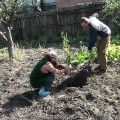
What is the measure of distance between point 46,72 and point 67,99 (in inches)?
26.8

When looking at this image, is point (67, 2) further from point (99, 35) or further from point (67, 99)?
point (67, 99)

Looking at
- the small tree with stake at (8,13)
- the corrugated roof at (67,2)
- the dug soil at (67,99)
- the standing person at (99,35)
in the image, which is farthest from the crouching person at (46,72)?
the corrugated roof at (67,2)

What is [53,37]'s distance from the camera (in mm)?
16297

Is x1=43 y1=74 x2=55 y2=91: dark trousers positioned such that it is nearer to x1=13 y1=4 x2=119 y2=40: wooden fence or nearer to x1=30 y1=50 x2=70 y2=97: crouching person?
x1=30 y1=50 x2=70 y2=97: crouching person

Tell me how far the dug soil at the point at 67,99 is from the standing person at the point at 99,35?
10.8 inches

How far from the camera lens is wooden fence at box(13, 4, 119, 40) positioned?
17.1 m

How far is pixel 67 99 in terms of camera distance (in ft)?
24.7

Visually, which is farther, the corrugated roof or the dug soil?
the corrugated roof

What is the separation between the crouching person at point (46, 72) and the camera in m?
→ 7.64

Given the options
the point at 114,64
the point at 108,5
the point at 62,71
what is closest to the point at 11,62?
the point at 114,64

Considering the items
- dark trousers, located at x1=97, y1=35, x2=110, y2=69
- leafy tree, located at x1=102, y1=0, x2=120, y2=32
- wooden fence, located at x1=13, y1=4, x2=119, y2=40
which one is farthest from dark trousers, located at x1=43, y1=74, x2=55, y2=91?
wooden fence, located at x1=13, y1=4, x2=119, y2=40

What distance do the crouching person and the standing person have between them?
1.48m

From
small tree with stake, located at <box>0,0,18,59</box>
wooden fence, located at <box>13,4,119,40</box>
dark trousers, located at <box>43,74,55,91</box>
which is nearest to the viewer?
dark trousers, located at <box>43,74,55,91</box>

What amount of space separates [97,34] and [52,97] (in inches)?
88.9
